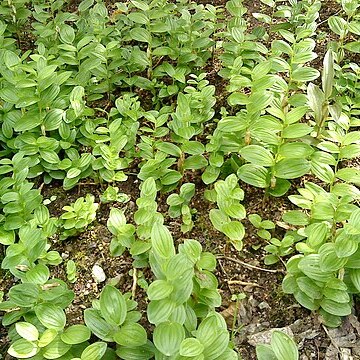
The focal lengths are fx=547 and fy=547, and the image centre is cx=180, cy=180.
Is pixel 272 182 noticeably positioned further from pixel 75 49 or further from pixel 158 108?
pixel 75 49

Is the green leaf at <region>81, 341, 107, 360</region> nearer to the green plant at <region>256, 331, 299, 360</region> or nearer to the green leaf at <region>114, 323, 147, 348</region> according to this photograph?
the green leaf at <region>114, 323, 147, 348</region>

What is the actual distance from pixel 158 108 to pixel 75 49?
0.48 m

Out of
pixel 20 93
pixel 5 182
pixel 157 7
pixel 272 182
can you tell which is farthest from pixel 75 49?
pixel 272 182

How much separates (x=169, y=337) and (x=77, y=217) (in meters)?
0.79

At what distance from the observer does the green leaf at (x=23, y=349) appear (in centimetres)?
163

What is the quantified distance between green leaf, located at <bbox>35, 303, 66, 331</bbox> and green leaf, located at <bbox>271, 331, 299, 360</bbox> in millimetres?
648

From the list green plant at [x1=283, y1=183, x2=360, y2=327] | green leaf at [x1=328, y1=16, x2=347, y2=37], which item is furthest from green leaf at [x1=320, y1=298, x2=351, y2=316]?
green leaf at [x1=328, y1=16, x2=347, y2=37]

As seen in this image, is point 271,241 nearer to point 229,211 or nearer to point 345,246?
point 229,211

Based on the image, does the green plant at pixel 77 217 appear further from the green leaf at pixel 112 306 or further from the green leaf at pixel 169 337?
the green leaf at pixel 169 337

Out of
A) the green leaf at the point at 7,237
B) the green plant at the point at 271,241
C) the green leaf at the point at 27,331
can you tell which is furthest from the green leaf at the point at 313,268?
the green leaf at the point at 7,237

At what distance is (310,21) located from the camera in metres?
2.68

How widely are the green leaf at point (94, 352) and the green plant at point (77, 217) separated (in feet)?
2.05

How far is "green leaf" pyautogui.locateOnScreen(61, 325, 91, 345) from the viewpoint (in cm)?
166

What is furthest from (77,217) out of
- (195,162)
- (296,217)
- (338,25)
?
(338,25)
